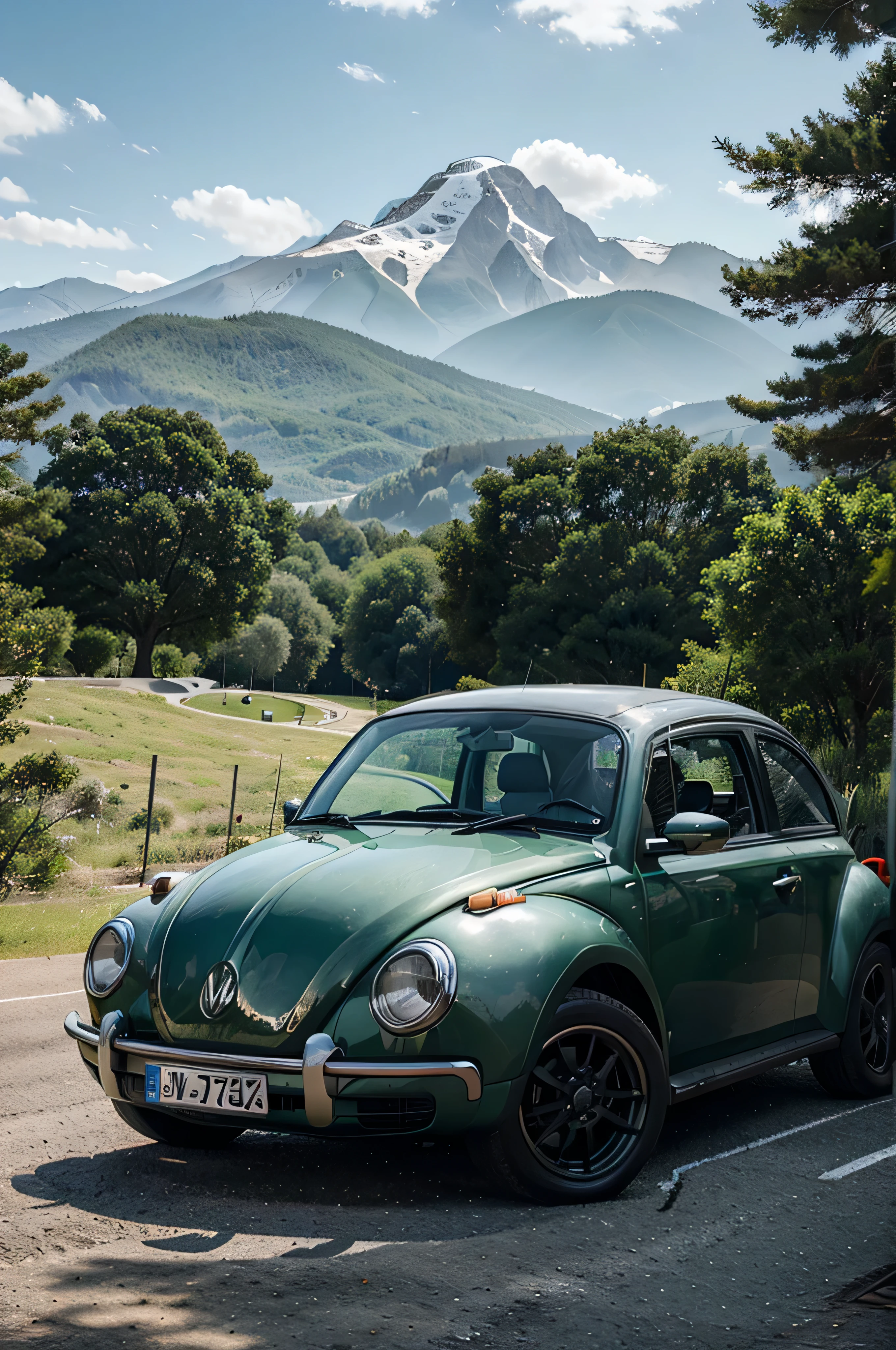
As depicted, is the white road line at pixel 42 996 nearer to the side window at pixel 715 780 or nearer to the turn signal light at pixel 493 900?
the side window at pixel 715 780

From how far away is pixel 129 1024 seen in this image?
14.6ft

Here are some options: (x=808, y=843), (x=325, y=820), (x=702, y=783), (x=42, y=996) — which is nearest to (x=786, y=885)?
(x=808, y=843)

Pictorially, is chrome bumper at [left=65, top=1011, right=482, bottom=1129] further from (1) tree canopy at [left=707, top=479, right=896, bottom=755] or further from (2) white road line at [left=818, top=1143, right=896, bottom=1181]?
(1) tree canopy at [left=707, top=479, right=896, bottom=755]

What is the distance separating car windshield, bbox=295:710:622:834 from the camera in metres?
5.04

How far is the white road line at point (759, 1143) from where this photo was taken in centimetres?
454

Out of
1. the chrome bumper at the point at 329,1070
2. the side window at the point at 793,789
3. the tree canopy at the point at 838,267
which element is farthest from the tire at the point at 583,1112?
the tree canopy at the point at 838,267

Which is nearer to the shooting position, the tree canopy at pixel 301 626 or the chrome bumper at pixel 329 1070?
the chrome bumper at pixel 329 1070

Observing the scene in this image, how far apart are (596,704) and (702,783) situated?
2.05ft

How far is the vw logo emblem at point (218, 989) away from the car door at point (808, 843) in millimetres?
2712

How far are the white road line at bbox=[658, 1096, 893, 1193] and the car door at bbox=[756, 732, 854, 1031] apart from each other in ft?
1.37

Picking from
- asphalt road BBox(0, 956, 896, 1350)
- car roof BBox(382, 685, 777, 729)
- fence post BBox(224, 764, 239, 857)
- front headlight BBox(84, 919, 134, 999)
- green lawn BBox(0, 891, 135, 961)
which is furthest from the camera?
fence post BBox(224, 764, 239, 857)

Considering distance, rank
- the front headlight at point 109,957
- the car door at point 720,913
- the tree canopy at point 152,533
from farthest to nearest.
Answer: the tree canopy at point 152,533 < the car door at point 720,913 < the front headlight at point 109,957

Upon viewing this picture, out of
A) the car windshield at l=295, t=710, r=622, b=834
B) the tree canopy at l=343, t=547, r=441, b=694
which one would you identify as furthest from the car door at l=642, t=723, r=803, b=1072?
the tree canopy at l=343, t=547, r=441, b=694

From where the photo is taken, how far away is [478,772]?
5.55 meters
